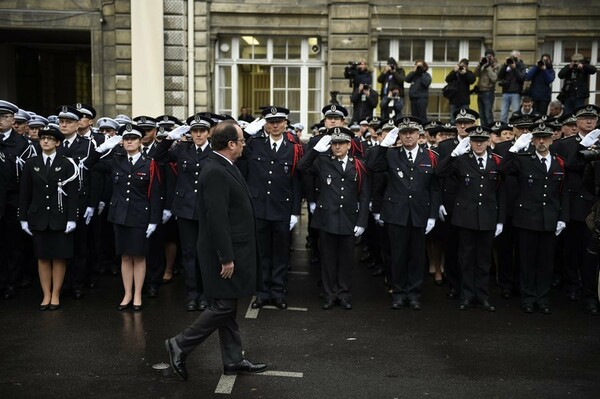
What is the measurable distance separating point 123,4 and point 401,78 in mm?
7612

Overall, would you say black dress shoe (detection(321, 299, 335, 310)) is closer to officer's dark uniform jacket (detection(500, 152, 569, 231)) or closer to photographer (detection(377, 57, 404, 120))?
officer's dark uniform jacket (detection(500, 152, 569, 231))

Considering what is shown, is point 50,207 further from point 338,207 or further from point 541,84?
point 541,84

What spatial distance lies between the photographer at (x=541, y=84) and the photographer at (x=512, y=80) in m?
0.24

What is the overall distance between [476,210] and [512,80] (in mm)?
8376

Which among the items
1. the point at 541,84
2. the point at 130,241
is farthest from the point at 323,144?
the point at 541,84

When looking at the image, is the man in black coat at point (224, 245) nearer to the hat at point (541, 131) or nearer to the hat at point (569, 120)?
the hat at point (541, 131)

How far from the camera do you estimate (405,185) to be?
883 cm

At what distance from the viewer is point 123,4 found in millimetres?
19125

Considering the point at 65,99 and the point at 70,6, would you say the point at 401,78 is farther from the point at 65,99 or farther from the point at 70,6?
the point at 65,99

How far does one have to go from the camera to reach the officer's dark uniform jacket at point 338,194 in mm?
8672

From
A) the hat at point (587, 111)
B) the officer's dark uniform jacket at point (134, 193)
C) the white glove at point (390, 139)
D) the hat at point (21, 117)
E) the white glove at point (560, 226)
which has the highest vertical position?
the hat at point (587, 111)

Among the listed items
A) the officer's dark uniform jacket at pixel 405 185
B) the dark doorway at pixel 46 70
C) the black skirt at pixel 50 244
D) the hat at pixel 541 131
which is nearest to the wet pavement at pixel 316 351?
the black skirt at pixel 50 244

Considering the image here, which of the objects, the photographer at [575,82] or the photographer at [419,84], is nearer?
the photographer at [575,82]

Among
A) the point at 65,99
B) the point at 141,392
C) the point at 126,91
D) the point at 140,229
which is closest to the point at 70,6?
the point at 126,91
